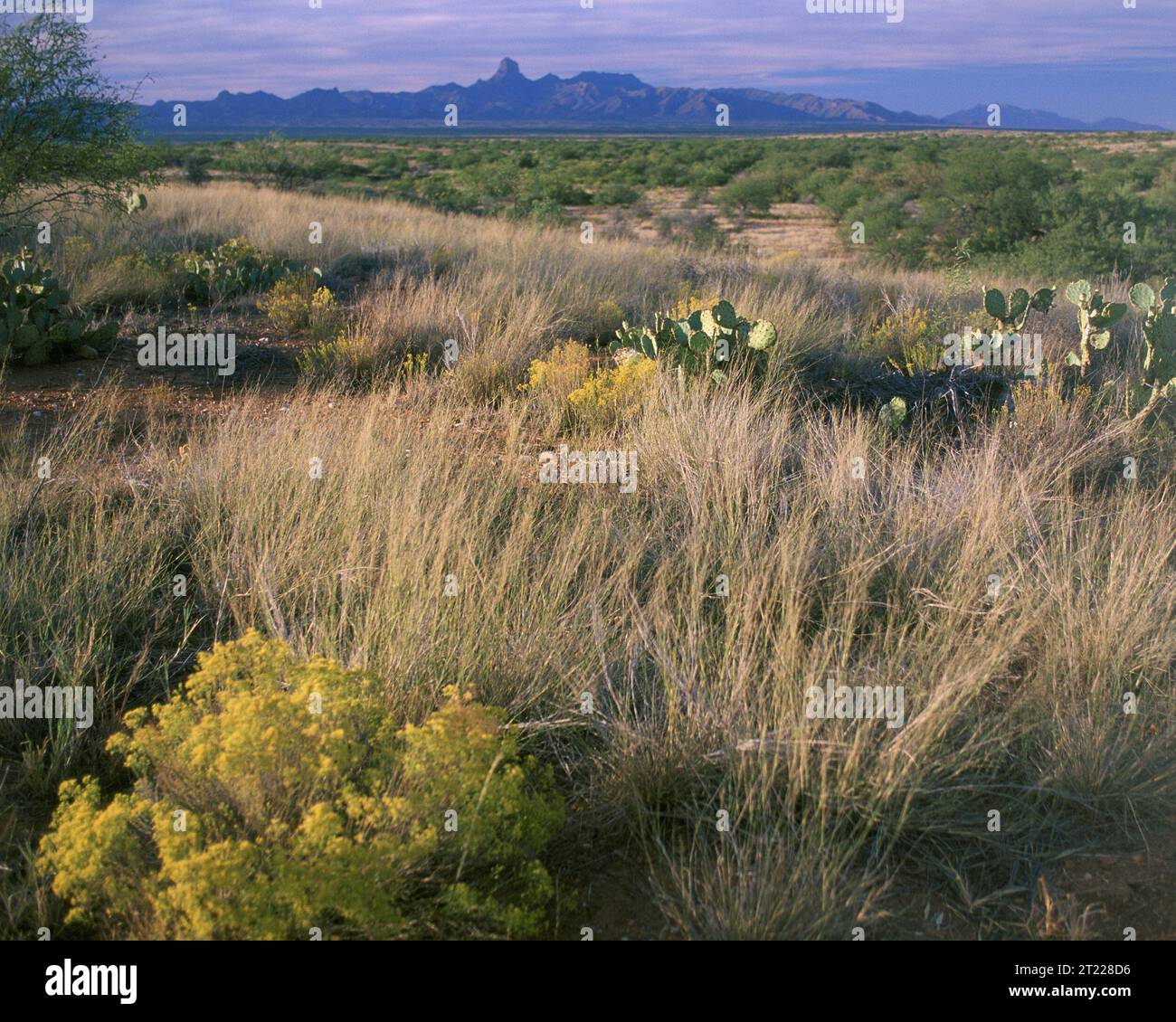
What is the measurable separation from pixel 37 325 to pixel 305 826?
5.94m

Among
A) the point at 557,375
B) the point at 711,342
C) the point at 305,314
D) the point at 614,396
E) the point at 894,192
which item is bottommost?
the point at 614,396

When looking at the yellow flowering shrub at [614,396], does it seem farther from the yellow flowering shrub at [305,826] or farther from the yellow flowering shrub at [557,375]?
the yellow flowering shrub at [305,826]

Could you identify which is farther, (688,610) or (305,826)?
(688,610)

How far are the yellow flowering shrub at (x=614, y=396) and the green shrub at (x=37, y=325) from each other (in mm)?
3803

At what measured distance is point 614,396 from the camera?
590 centimetres

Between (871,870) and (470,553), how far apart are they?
179cm

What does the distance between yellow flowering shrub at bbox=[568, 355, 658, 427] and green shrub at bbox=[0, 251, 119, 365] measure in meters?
3.80

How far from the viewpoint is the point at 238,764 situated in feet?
8.35

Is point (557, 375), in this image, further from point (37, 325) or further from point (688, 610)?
point (37, 325)

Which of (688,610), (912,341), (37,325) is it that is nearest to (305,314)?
(37,325)

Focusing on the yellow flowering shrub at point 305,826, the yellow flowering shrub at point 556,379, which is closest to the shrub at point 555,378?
the yellow flowering shrub at point 556,379

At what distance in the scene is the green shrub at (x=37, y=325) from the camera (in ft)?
22.3

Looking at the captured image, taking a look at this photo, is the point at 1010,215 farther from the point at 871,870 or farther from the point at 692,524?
the point at 871,870

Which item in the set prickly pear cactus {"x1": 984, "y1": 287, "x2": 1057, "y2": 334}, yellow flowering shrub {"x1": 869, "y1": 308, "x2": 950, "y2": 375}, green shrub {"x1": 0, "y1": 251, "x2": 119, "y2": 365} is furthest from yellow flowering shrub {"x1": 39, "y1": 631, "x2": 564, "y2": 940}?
prickly pear cactus {"x1": 984, "y1": 287, "x2": 1057, "y2": 334}
